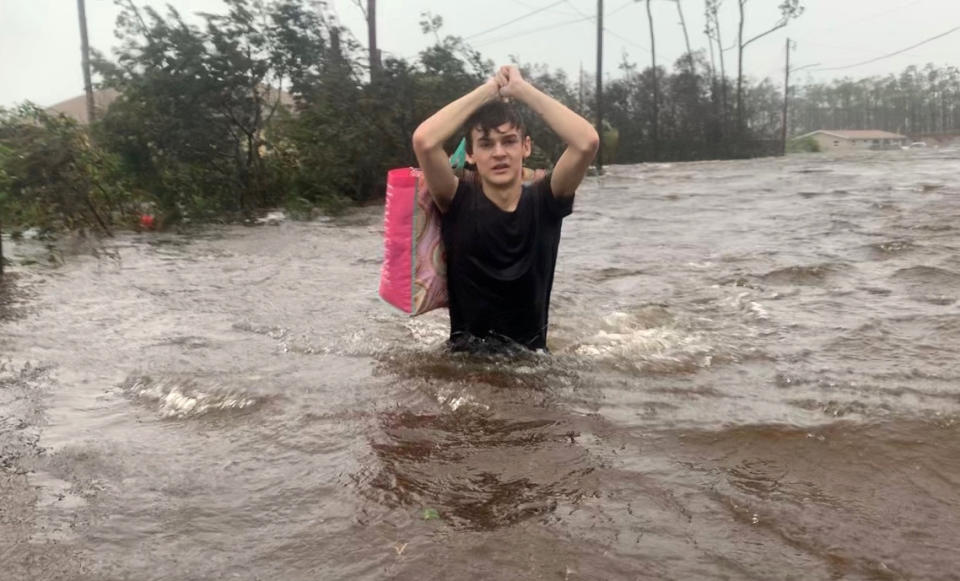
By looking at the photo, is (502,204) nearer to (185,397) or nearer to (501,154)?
(501,154)

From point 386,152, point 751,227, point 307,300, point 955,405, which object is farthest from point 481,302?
point 386,152

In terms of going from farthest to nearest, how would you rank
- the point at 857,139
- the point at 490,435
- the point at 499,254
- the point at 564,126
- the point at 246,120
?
the point at 857,139
the point at 246,120
the point at 499,254
the point at 564,126
the point at 490,435

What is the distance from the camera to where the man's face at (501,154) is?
11.8 feet

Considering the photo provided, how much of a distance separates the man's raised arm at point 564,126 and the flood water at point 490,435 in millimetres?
912

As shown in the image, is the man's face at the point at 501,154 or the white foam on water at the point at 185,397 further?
the man's face at the point at 501,154

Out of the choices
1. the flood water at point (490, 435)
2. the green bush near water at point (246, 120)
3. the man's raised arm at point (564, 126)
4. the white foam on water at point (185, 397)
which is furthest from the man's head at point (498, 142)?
the green bush near water at point (246, 120)

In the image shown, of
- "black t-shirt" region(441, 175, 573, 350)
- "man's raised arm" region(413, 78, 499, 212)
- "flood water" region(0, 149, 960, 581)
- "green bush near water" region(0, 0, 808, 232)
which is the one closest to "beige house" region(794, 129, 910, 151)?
"green bush near water" region(0, 0, 808, 232)

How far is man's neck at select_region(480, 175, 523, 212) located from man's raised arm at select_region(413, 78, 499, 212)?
17 centimetres

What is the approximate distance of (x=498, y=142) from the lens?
3.61 metres

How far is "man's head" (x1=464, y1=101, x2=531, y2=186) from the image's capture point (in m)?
3.61

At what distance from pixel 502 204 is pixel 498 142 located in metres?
0.27

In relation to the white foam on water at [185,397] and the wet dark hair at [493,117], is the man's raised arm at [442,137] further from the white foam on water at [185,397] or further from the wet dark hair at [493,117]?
the white foam on water at [185,397]

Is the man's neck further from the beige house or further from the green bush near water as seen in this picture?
the beige house

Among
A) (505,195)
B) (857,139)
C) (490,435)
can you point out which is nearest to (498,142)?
(505,195)
